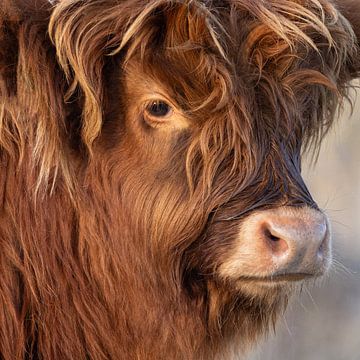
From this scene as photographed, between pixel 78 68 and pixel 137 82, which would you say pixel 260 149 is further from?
pixel 78 68

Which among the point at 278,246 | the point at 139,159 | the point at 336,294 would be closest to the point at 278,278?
the point at 278,246

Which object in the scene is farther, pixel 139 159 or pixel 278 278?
pixel 139 159

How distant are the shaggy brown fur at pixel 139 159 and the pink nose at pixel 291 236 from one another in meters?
0.06

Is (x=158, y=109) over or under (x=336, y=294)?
over

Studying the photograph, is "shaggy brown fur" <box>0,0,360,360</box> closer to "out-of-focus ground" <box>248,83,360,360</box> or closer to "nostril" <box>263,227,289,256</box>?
"nostril" <box>263,227,289,256</box>

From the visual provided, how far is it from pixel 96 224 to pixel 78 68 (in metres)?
0.43

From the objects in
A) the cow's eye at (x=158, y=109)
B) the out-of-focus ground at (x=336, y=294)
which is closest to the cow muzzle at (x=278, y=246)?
the cow's eye at (x=158, y=109)

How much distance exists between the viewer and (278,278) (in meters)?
2.22

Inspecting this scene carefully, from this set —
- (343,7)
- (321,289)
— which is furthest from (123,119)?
(321,289)

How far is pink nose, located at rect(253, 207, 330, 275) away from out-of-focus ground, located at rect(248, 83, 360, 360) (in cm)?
335

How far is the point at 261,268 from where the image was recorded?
86.0 inches

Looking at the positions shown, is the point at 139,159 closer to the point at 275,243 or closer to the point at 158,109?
the point at 158,109

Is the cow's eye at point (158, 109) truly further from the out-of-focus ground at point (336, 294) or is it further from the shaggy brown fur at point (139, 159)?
the out-of-focus ground at point (336, 294)

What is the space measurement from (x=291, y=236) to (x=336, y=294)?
3.75 meters
